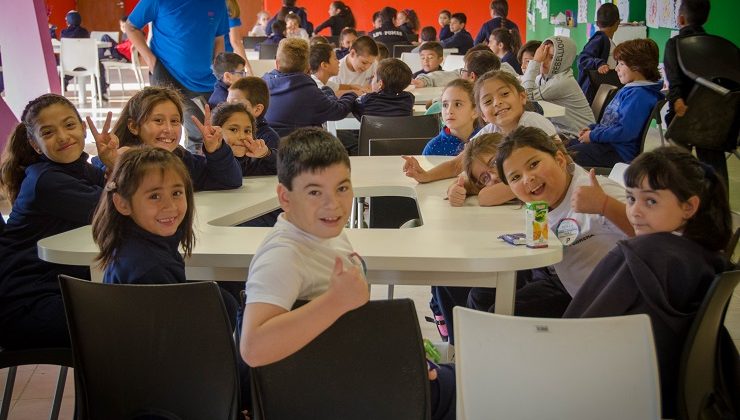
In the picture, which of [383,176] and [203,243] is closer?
[203,243]

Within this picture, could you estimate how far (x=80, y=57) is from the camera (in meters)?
11.8

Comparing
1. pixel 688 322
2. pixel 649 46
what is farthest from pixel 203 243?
pixel 649 46

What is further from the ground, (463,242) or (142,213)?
(142,213)

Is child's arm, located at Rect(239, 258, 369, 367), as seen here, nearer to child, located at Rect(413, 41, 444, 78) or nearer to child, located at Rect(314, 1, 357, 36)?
child, located at Rect(413, 41, 444, 78)

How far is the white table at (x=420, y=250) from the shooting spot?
2234 mm

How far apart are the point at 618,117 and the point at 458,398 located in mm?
3705

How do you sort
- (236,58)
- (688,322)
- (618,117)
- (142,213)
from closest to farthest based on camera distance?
(688,322), (142,213), (618,117), (236,58)

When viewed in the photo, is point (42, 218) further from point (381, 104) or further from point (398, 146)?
point (381, 104)

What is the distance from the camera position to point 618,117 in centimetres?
513

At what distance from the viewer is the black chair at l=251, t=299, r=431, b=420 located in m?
1.78

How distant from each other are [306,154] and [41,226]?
3.97 ft

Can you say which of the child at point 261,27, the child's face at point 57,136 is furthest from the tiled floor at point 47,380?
the child at point 261,27

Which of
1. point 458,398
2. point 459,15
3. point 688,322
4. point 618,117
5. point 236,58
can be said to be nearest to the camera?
point 458,398

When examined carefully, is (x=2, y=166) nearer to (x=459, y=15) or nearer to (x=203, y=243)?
(x=203, y=243)
